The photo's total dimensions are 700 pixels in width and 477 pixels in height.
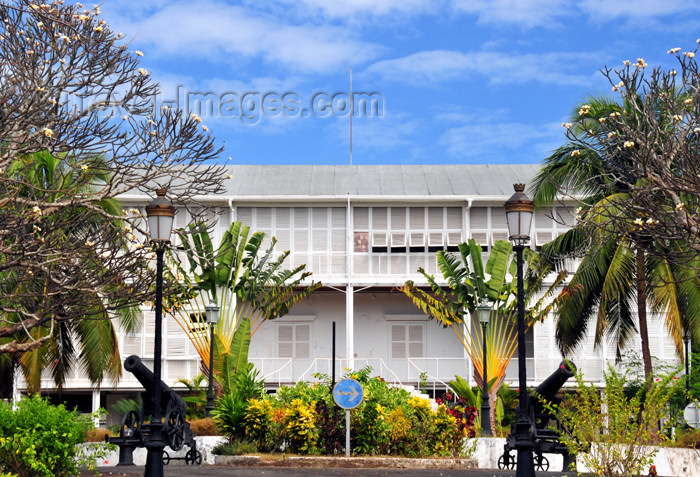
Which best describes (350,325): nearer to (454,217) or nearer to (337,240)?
(337,240)

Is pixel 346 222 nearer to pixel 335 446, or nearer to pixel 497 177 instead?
pixel 497 177

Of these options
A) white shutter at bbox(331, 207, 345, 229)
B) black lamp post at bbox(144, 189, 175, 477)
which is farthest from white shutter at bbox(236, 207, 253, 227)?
black lamp post at bbox(144, 189, 175, 477)

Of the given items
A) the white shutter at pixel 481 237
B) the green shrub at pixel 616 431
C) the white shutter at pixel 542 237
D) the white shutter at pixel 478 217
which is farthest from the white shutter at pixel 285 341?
the green shrub at pixel 616 431

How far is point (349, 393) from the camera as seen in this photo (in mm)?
13953

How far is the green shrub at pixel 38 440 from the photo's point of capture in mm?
9602

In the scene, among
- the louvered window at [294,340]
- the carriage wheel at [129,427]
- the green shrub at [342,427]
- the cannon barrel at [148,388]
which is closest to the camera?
the cannon barrel at [148,388]

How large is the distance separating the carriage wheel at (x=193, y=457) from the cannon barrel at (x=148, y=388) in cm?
92

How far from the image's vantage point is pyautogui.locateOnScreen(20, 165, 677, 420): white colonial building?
27.9 meters

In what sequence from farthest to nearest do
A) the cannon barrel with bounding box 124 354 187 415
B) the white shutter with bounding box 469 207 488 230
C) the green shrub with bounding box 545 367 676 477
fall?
the white shutter with bounding box 469 207 488 230, the cannon barrel with bounding box 124 354 187 415, the green shrub with bounding box 545 367 676 477

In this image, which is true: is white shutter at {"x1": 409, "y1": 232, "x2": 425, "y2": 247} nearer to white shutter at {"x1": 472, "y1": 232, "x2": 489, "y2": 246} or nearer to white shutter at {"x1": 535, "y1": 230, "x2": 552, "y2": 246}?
white shutter at {"x1": 472, "y1": 232, "x2": 489, "y2": 246}

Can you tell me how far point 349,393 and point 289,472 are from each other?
5.88ft

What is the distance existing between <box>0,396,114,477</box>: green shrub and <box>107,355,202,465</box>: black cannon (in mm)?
2316

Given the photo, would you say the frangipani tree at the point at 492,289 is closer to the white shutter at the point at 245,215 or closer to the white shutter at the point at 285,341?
the white shutter at the point at 285,341

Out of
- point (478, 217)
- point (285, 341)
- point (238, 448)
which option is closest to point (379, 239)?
point (478, 217)
